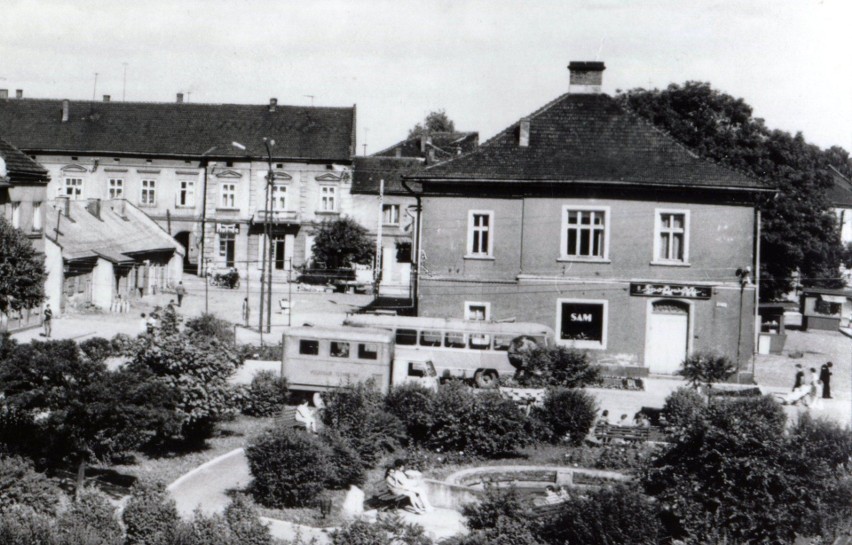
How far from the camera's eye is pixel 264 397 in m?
23.0

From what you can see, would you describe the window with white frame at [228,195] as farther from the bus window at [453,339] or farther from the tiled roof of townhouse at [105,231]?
the bus window at [453,339]

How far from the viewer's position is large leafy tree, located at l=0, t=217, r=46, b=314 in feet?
60.4

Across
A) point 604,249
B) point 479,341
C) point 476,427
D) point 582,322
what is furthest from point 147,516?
point 604,249

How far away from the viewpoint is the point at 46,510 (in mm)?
13445

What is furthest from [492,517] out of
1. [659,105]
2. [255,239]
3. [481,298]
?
[255,239]

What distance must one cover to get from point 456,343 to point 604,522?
15.7 metres

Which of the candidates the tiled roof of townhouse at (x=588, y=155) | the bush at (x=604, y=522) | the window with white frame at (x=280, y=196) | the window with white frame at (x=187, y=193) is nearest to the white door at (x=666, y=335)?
the tiled roof of townhouse at (x=588, y=155)

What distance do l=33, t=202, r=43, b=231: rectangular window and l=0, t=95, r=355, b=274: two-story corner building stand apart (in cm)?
2282

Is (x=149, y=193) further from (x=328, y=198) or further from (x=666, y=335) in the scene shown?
(x=666, y=335)

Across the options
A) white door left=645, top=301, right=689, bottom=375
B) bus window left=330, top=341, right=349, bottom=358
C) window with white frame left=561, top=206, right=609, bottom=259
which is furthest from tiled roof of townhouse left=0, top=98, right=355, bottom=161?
bus window left=330, top=341, right=349, bottom=358

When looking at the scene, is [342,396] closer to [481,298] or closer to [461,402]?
[461,402]

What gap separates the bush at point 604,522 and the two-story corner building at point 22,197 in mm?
25626

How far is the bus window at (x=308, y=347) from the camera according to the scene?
984 inches

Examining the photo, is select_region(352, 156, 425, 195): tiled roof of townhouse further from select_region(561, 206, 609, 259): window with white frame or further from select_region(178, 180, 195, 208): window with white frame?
select_region(561, 206, 609, 259): window with white frame
